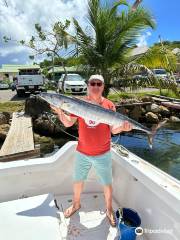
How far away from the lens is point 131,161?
415 centimetres

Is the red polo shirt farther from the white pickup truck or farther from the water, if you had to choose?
the white pickup truck

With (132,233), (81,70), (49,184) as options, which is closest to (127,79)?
(81,70)

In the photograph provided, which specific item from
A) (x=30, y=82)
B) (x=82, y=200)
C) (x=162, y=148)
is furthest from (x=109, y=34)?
(x=30, y=82)

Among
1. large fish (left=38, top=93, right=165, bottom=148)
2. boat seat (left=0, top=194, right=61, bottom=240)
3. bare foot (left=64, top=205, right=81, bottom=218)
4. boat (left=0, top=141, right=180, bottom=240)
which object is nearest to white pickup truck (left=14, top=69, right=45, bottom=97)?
boat (left=0, top=141, right=180, bottom=240)

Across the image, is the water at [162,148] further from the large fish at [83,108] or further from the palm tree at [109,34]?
the large fish at [83,108]

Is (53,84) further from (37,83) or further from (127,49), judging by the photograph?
(127,49)

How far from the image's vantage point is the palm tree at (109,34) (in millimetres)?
14211

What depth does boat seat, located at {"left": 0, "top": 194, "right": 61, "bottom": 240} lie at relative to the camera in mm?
3203

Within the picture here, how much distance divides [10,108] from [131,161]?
15.8 meters

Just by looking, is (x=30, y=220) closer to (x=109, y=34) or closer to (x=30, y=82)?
(x=109, y=34)

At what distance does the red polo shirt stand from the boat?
1.68 feet

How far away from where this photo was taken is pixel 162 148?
12.7m

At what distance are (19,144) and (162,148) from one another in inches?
230

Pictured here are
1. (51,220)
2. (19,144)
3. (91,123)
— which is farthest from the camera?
(19,144)
